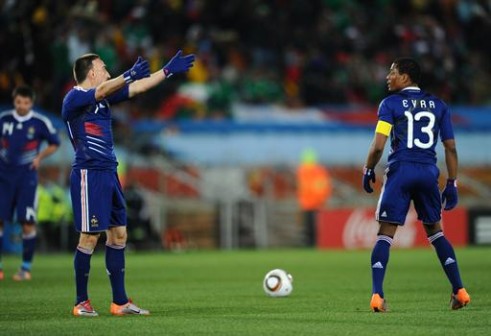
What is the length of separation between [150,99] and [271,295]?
1379cm

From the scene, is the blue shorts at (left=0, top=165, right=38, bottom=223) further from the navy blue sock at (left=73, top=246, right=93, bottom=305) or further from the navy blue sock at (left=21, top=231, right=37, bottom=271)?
the navy blue sock at (left=73, top=246, right=93, bottom=305)

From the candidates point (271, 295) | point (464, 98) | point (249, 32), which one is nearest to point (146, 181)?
point (249, 32)

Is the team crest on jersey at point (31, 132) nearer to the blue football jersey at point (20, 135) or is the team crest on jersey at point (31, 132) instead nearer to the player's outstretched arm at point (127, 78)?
the blue football jersey at point (20, 135)

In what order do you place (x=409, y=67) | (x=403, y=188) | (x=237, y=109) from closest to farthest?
(x=403, y=188), (x=409, y=67), (x=237, y=109)

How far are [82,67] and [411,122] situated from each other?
9.09ft

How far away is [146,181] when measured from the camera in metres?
23.6

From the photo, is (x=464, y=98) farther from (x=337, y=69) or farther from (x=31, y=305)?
(x=31, y=305)

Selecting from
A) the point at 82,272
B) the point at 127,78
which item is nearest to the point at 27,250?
the point at 82,272

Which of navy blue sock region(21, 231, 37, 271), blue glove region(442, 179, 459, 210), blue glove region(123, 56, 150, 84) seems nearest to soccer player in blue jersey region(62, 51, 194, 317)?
blue glove region(123, 56, 150, 84)

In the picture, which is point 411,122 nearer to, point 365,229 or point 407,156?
point 407,156

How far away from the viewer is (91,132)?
963cm

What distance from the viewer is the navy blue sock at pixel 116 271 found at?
962 cm

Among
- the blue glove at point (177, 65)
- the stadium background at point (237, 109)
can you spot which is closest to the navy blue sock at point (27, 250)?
the blue glove at point (177, 65)

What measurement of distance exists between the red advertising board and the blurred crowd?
323 centimetres
